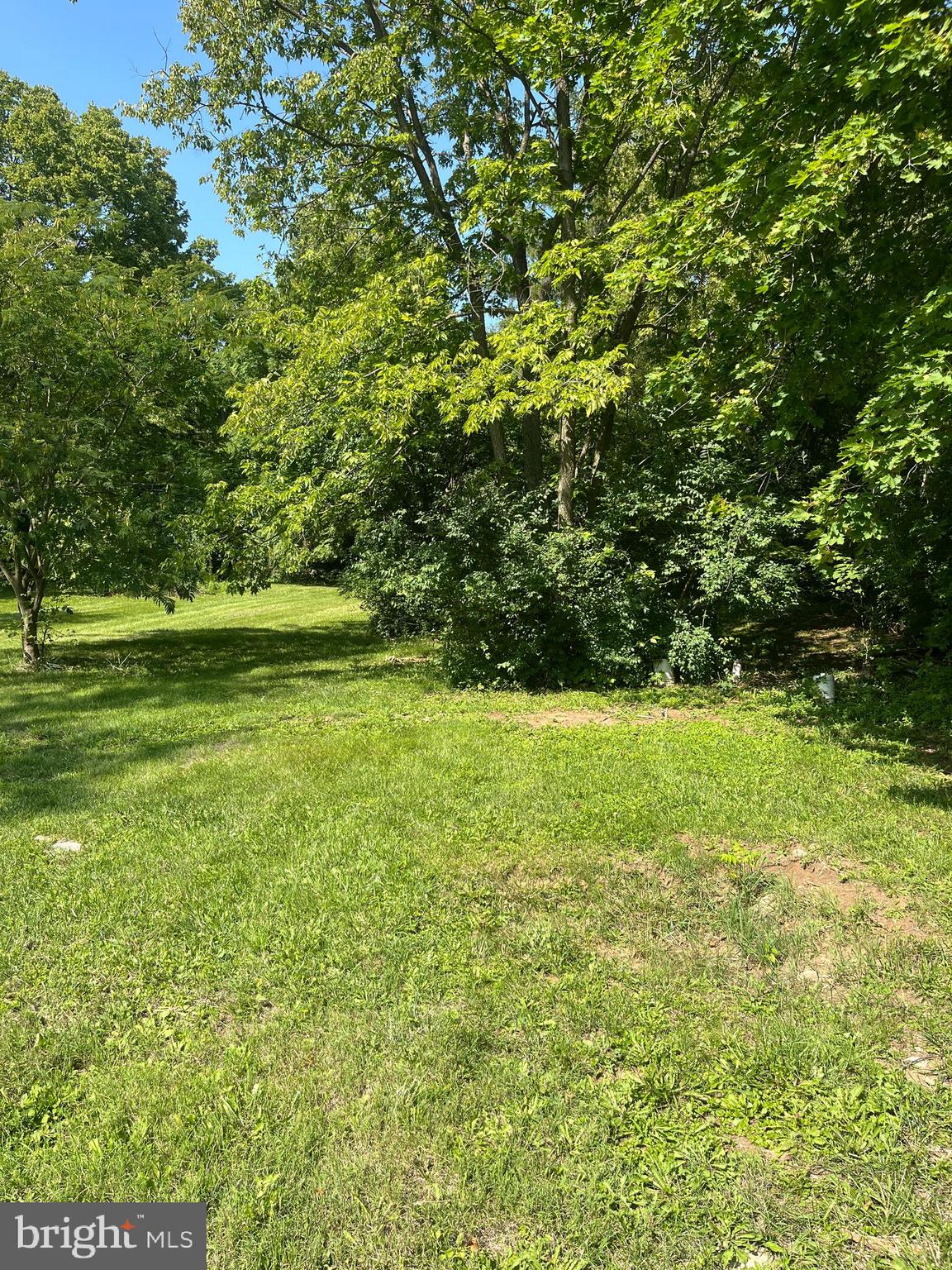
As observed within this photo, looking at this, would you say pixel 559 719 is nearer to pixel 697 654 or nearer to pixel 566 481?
pixel 697 654

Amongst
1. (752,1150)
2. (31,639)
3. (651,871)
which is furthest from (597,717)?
(31,639)

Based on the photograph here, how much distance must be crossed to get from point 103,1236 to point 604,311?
8.46 m

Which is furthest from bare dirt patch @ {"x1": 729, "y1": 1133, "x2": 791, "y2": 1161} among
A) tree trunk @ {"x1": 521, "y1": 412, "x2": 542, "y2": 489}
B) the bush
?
tree trunk @ {"x1": 521, "y1": 412, "x2": 542, "y2": 489}

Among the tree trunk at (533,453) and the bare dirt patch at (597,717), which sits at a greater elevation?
the tree trunk at (533,453)

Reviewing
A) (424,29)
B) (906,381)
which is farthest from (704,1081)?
(424,29)

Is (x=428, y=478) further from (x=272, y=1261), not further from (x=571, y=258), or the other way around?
(x=272, y=1261)

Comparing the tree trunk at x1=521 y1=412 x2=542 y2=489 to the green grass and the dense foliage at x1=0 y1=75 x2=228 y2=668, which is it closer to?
the dense foliage at x1=0 y1=75 x2=228 y2=668

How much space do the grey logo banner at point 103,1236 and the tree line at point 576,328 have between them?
5.31 m

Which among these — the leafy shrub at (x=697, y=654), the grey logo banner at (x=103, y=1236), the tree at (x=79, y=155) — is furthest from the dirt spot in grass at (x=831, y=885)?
the tree at (x=79, y=155)

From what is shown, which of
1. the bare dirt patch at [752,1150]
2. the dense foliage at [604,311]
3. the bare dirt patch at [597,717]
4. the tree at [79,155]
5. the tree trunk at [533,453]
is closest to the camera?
the bare dirt patch at [752,1150]

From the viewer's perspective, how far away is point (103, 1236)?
2062mm

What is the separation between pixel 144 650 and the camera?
12727mm

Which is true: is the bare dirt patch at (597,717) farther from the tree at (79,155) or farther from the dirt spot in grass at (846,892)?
the tree at (79,155)

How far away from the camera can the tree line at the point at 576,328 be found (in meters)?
5.78
